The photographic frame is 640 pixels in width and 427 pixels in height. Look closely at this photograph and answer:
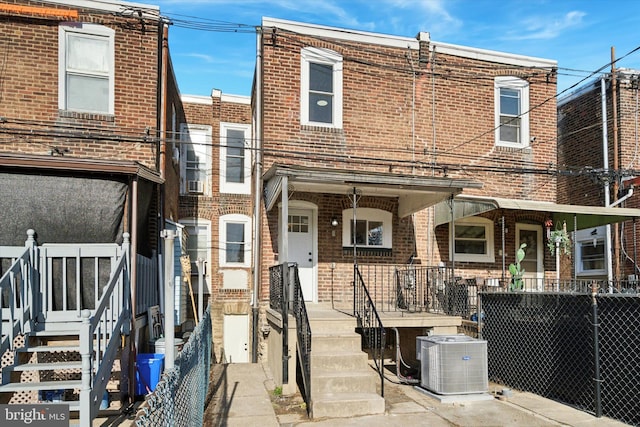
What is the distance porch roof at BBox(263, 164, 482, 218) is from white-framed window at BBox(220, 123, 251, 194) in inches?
204

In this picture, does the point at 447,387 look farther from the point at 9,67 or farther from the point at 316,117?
the point at 9,67

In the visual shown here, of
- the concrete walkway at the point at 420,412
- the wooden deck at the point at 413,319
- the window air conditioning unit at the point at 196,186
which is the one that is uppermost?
the window air conditioning unit at the point at 196,186

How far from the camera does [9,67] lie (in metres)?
9.06

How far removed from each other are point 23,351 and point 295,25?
8309 millimetres

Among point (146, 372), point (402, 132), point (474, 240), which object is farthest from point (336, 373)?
point (402, 132)

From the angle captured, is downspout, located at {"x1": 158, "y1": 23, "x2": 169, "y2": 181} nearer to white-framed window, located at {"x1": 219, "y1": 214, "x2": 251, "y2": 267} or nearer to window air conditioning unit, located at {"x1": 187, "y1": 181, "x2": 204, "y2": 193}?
window air conditioning unit, located at {"x1": 187, "y1": 181, "x2": 204, "y2": 193}

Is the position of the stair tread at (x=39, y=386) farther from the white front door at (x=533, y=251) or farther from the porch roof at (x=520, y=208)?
the white front door at (x=533, y=251)

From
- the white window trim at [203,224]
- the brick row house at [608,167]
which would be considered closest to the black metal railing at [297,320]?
the white window trim at [203,224]

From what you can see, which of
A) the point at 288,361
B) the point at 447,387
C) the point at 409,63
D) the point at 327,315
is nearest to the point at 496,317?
the point at 447,387

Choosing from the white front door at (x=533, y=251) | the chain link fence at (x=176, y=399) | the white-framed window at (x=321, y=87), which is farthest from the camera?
the white front door at (x=533, y=251)

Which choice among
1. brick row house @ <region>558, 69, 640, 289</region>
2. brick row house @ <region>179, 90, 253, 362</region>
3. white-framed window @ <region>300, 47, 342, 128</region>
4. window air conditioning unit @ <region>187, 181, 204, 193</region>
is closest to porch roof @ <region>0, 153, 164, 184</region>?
white-framed window @ <region>300, 47, 342, 128</region>

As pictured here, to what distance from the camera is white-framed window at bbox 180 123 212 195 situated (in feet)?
48.5

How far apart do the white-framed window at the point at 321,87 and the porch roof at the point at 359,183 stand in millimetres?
1918

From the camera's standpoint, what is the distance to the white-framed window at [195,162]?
14773mm
